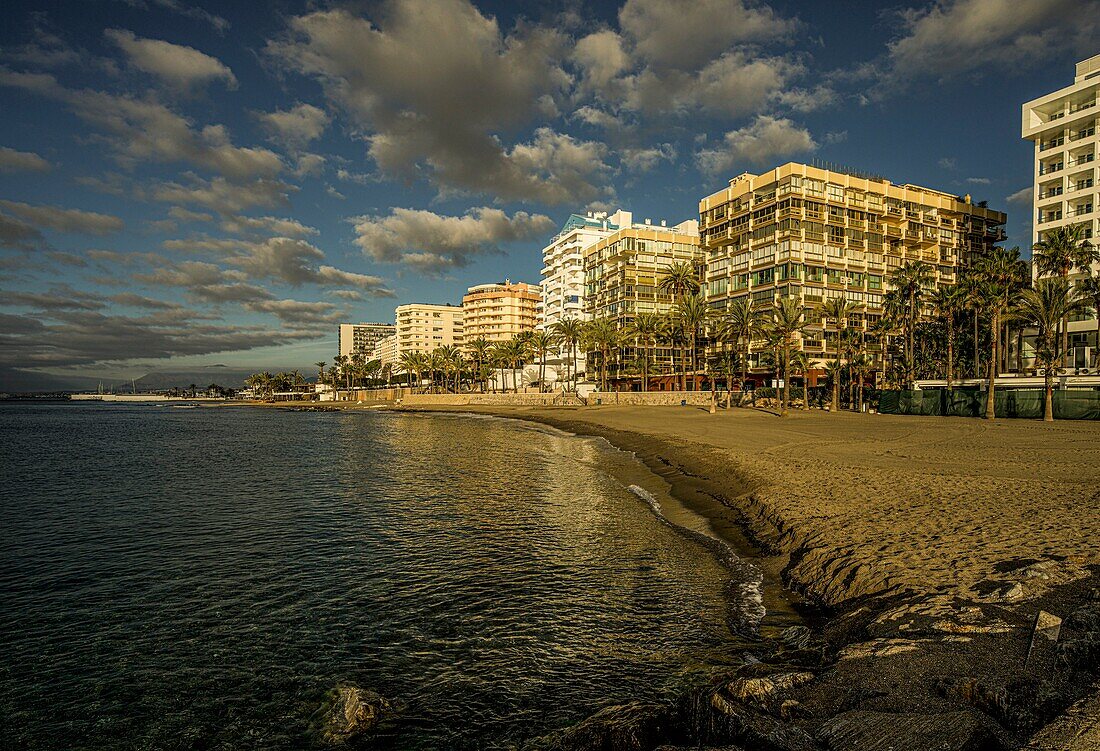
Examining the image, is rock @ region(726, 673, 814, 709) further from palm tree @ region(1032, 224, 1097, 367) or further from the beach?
palm tree @ region(1032, 224, 1097, 367)

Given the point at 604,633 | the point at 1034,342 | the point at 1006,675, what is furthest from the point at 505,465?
the point at 1034,342

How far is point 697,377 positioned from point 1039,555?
96.4 meters

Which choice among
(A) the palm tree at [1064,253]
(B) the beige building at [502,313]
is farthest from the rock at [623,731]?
(B) the beige building at [502,313]

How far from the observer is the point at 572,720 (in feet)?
26.2

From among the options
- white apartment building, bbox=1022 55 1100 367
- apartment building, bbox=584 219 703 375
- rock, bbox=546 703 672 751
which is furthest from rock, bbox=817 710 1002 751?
apartment building, bbox=584 219 703 375

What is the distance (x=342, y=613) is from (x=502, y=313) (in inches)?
7265

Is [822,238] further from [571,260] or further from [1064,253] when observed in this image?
[571,260]

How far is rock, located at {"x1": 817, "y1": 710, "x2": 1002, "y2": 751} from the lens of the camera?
4785 millimetres

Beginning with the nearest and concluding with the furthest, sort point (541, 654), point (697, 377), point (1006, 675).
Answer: point (1006, 675) → point (541, 654) → point (697, 377)

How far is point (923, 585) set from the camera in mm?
10273

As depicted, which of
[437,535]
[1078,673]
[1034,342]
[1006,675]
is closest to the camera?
[1078,673]

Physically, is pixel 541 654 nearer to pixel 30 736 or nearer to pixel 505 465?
pixel 30 736

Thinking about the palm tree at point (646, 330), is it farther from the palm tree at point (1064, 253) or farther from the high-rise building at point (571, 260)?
the palm tree at point (1064, 253)

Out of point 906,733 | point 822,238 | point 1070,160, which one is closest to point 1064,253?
point 1070,160
